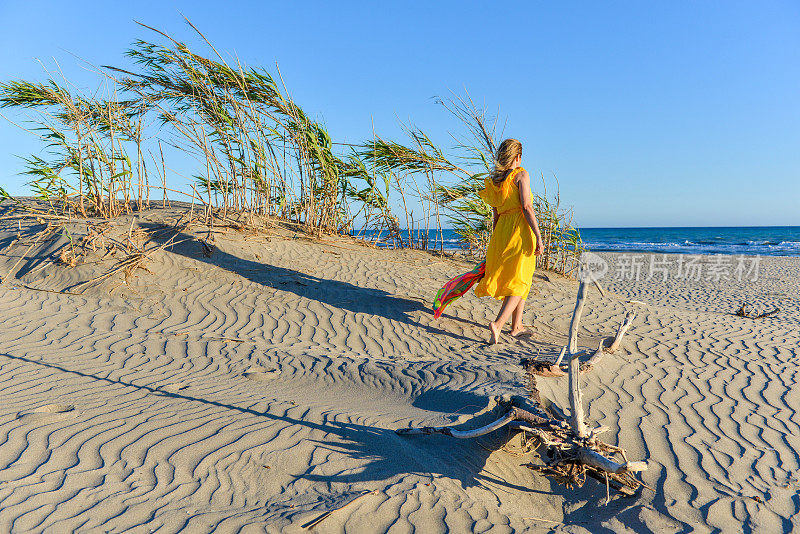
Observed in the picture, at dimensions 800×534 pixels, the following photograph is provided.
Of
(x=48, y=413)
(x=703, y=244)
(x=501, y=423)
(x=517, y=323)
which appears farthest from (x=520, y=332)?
(x=703, y=244)

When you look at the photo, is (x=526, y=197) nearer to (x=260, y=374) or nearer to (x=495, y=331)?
(x=495, y=331)

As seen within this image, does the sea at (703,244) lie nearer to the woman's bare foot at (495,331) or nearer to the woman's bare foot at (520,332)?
the woman's bare foot at (520,332)

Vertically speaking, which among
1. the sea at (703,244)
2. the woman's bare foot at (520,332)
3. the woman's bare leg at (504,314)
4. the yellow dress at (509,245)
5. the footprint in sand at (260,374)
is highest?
the yellow dress at (509,245)

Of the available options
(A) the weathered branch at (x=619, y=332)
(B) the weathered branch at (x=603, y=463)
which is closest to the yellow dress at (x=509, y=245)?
(A) the weathered branch at (x=619, y=332)

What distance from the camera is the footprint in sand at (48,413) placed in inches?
114

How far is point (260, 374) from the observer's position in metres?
4.02

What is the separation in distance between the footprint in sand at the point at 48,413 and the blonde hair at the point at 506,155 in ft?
12.2

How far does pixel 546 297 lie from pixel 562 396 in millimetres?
3710

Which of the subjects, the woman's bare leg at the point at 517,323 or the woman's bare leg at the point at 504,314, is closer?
the woman's bare leg at the point at 504,314

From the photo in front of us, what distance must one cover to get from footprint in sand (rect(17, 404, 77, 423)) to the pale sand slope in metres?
0.02

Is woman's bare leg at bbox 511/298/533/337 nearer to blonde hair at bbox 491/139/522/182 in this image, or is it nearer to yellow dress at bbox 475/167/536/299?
yellow dress at bbox 475/167/536/299

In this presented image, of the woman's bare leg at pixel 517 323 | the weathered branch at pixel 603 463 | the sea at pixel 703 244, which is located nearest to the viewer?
the weathered branch at pixel 603 463

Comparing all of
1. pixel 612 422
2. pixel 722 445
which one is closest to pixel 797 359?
pixel 722 445

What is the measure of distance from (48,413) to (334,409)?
66.1 inches
